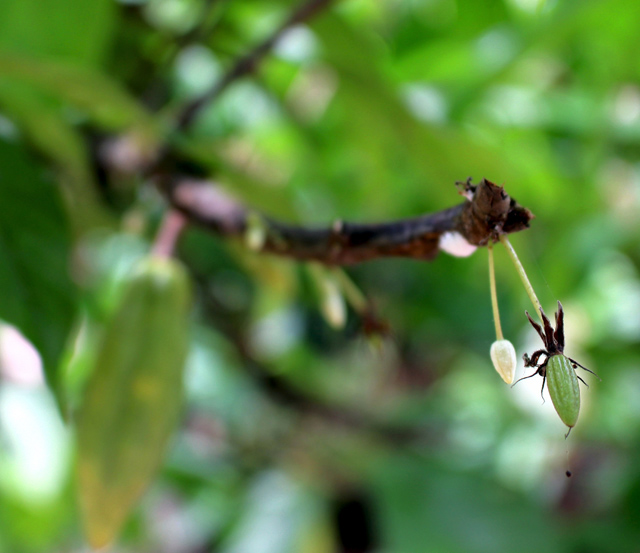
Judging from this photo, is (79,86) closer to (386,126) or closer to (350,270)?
(386,126)

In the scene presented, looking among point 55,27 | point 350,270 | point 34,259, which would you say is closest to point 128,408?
point 34,259

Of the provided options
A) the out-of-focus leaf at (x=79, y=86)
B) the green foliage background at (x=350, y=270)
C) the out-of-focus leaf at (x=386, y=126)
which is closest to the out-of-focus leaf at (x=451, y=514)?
the green foliage background at (x=350, y=270)

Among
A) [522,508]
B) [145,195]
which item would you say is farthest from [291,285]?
[522,508]

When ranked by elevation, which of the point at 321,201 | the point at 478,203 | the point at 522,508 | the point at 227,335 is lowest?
the point at 478,203

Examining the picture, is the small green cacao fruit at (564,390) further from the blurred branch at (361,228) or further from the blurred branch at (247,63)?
the blurred branch at (247,63)

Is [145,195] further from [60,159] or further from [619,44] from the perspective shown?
[619,44]

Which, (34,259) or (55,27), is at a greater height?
(55,27)
